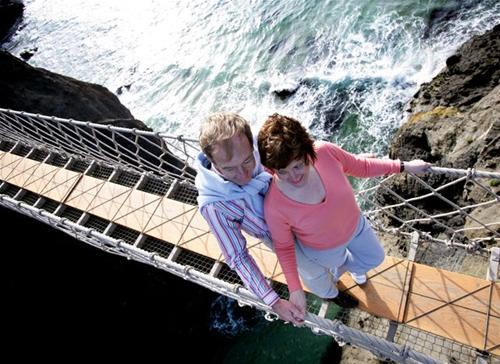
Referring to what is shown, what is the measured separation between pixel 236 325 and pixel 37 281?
10.1 feet

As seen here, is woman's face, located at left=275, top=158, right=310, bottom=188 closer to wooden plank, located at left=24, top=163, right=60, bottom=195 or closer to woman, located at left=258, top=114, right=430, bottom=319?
woman, located at left=258, top=114, right=430, bottom=319

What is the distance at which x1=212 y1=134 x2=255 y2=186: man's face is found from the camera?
139 cm

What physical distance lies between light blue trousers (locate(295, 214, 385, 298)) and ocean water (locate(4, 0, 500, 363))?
3.62m

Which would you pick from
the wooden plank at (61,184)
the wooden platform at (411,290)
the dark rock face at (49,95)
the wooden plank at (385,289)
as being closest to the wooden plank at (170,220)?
the wooden platform at (411,290)

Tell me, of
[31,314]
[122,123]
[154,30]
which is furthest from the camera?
[154,30]

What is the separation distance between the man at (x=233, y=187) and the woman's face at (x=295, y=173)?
11 cm

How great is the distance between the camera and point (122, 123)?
7348mm

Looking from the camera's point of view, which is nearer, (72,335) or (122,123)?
(72,335)

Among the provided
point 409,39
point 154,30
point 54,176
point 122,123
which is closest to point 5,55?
point 122,123

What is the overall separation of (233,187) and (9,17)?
23.8 meters

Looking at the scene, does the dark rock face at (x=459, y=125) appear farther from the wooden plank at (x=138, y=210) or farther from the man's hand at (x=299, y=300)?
the wooden plank at (x=138, y=210)

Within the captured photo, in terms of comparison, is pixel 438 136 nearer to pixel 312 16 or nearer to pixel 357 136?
pixel 357 136

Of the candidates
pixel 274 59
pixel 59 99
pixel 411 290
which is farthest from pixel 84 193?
pixel 274 59

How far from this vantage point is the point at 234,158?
4.64 ft
